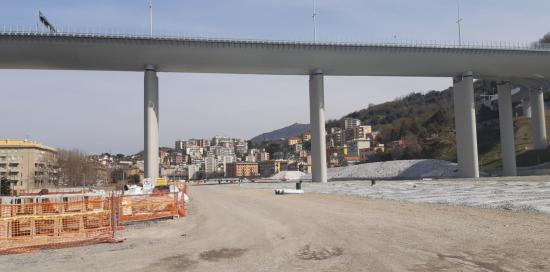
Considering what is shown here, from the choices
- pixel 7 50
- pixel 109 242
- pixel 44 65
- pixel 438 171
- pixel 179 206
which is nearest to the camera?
pixel 109 242

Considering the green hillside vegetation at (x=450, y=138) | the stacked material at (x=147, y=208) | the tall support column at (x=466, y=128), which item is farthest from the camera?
the green hillside vegetation at (x=450, y=138)

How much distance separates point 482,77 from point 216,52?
38711mm

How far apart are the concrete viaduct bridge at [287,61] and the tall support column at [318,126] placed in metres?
0.13

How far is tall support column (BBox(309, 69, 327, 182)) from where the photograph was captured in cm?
6025

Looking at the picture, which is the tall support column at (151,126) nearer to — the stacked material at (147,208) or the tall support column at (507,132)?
the stacked material at (147,208)

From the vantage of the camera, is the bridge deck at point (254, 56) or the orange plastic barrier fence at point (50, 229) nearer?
the orange plastic barrier fence at point (50, 229)

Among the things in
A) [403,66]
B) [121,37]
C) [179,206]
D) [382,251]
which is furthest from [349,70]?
[382,251]

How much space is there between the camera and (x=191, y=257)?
1031 cm

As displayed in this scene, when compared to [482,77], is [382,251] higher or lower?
lower

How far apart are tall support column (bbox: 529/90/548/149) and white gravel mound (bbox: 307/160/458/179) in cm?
1447

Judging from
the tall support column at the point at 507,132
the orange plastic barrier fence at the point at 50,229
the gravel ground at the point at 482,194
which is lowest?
the gravel ground at the point at 482,194

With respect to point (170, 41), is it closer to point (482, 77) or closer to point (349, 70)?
point (349, 70)

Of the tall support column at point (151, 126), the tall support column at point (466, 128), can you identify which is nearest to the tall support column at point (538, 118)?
the tall support column at point (466, 128)

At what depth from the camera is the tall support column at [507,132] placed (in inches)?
2758
